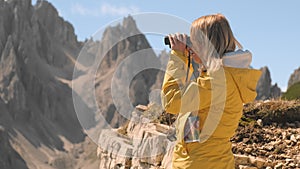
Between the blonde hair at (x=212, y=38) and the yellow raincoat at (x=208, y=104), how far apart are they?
11cm

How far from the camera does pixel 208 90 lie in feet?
9.95

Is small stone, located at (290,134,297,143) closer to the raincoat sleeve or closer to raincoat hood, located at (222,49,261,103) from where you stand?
raincoat hood, located at (222,49,261,103)

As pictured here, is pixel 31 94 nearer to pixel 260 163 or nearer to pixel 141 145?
pixel 141 145

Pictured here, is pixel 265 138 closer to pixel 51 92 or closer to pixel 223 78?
pixel 223 78

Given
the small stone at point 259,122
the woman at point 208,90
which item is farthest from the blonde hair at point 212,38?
the small stone at point 259,122

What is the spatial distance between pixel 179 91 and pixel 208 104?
0.71 feet

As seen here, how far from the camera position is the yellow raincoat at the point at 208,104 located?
3.04 m

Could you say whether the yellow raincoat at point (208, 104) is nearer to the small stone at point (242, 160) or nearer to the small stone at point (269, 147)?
the small stone at point (242, 160)

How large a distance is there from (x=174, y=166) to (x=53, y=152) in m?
130

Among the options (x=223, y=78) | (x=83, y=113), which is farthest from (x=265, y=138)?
(x=223, y=78)

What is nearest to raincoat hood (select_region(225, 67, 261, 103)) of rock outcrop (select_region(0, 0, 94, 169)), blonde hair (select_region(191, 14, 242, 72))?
blonde hair (select_region(191, 14, 242, 72))

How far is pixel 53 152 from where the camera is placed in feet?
422

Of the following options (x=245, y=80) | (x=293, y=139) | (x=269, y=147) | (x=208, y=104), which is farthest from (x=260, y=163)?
(x=208, y=104)

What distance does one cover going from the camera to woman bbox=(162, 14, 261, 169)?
305cm
